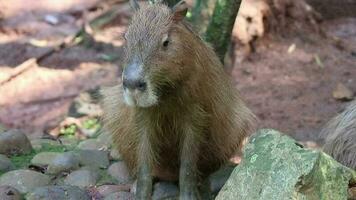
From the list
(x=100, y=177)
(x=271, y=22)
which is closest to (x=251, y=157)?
(x=100, y=177)

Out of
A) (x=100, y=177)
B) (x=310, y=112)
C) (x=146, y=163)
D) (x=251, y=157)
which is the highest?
(x=251, y=157)

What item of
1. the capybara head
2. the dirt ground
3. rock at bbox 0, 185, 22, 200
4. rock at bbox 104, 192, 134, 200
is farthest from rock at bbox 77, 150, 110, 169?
the dirt ground

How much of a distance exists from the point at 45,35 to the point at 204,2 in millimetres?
2631

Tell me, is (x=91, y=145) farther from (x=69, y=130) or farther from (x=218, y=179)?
(x=69, y=130)

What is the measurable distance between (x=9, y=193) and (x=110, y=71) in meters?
4.72

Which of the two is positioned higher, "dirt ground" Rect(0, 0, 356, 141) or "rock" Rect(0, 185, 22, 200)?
"rock" Rect(0, 185, 22, 200)

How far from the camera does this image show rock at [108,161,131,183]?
12.8 ft

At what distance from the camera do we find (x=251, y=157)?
303 cm

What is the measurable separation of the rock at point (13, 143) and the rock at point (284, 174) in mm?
1592

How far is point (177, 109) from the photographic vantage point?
3367mm

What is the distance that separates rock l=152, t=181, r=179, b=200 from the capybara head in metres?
0.64

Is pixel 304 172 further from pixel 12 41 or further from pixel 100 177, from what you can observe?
pixel 12 41

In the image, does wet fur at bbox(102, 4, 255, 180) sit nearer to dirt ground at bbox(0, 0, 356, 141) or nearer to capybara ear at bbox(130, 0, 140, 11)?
capybara ear at bbox(130, 0, 140, 11)

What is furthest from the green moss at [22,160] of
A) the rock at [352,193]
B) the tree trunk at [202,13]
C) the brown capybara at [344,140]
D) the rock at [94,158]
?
the tree trunk at [202,13]
